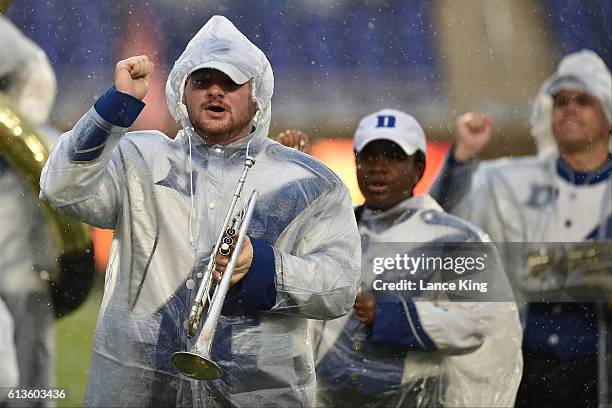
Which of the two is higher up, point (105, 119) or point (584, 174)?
point (584, 174)

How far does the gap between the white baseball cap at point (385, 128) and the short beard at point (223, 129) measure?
27.3 inches

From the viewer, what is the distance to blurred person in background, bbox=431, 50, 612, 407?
4453mm

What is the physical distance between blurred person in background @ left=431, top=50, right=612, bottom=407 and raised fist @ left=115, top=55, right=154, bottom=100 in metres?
1.23

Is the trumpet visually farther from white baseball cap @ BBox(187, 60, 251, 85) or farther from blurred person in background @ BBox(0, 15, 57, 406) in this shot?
blurred person in background @ BBox(0, 15, 57, 406)

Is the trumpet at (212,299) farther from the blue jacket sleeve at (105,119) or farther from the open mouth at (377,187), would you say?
the open mouth at (377,187)

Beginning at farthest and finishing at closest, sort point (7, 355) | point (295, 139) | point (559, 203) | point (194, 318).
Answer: point (559, 203) < point (295, 139) < point (7, 355) < point (194, 318)

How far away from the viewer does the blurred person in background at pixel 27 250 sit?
14.2 ft

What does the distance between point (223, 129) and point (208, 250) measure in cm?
28

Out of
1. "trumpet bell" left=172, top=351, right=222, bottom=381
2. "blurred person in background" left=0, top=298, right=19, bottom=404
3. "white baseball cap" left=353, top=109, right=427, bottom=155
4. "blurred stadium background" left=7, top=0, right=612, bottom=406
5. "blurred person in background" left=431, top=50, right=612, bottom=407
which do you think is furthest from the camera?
"blurred person in background" left=431, top=50, right=612, bottom=407

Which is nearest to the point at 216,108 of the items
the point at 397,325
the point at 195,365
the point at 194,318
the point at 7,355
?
the point at 194,318

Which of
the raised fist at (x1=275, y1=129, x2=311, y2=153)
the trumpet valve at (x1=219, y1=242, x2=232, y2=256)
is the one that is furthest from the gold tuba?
the trumpet valve at (x1=219, y1=242, x2=232, y2=256)

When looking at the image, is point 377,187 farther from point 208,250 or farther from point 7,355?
point 7,355

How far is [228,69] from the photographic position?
358 centimetres

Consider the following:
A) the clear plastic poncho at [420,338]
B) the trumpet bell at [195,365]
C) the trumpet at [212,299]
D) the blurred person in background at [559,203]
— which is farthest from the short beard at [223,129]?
the blurred person in background at [559,203]
